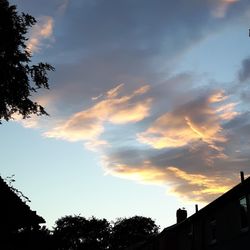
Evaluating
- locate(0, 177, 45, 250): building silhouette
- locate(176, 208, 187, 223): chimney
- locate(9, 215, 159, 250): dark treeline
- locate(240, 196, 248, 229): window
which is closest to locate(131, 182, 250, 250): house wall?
locate(240, 196, 248, 229): window

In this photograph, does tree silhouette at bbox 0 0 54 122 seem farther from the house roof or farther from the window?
Result: the window

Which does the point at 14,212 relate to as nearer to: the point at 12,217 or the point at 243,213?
the point at 12,217

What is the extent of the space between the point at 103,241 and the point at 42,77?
11983 cm

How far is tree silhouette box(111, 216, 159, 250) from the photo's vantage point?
129 m

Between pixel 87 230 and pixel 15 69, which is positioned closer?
pixel 15 69

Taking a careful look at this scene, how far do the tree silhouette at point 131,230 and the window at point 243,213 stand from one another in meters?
107

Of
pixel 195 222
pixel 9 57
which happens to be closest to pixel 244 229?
pixel 195 222

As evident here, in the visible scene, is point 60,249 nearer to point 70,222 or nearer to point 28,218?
point 28,218

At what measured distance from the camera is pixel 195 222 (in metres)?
33.5

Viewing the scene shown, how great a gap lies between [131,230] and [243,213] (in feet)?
366

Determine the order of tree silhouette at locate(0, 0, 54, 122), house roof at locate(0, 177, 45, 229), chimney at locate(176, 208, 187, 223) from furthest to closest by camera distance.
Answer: chimney at locate(176, 208, 187, 223) → tree silhouette at locate(0, 0, 54, 122) → house roof at locate(0, 177, 45, 229)

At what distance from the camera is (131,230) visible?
433ft

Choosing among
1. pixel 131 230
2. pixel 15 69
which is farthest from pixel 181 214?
pixel 131 230

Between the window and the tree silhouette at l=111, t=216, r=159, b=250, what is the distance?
107 meters
